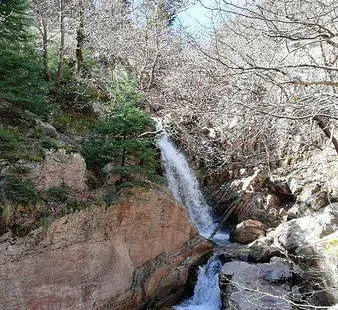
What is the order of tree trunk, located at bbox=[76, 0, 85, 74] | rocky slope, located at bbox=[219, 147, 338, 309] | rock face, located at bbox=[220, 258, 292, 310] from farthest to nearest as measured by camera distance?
tree trunk, located at bbox=[76, 0, 85, 74] < rock face, located at bbox=[220, 258, 292, 310] < rocky slope, located at bbox=[219, 147, 338, 309]

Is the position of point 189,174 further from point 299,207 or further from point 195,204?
point 299,207

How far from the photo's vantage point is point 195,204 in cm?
1489

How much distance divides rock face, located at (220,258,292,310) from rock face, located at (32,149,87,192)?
4525 millimetres

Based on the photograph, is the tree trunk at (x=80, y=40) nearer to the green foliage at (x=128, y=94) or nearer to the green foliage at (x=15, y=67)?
the green foliage at (x=15, y=67)

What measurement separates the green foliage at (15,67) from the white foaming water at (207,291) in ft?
22.3

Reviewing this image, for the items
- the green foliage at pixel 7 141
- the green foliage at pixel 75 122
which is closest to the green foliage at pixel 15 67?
the green foliage at pixel 7 141

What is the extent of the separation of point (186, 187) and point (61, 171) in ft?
22.0

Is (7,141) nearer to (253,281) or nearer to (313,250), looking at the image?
(253,281)

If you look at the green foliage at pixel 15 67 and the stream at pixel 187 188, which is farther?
the stream at pixel 187 188

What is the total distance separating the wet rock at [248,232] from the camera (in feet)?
44.0

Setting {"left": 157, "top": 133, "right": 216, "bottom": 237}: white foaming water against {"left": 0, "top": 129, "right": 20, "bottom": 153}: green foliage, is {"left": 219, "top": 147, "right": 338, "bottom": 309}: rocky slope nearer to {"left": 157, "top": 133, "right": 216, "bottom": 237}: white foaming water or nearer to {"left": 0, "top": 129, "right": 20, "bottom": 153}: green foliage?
{"left": 157, "top": 133, "right": 216, "bottom": 237}: white foaming water

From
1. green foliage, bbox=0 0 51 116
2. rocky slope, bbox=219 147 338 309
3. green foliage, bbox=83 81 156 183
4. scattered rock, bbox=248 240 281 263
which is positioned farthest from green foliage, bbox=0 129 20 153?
scattered rock, bbox=248 240 281 263

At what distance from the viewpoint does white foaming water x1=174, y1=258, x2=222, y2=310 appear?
1053 cm

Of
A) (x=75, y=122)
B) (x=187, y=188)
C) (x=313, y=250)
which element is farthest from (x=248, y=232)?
(x=75, y=122)
